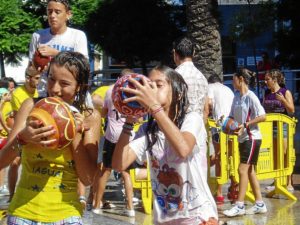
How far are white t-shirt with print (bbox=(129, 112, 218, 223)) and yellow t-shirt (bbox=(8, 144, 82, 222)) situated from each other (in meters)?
0.51

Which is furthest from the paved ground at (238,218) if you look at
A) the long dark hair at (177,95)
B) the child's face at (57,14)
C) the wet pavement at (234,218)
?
the long dark hair at (177,95)

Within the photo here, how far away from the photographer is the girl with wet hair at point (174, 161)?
3852 mm

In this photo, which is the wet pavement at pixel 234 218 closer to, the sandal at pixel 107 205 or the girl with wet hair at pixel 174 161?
the sandal at pixel 107 205

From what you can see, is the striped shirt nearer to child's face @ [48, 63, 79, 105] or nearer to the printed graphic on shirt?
the printed graphic on shirt

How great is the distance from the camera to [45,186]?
3.61 m

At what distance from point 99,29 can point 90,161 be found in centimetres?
2371

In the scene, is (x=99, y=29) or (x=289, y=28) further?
(x=99, y=29)

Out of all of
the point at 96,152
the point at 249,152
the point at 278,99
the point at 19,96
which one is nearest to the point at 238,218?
the point at 249,152

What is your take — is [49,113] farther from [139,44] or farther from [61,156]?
[139,44]

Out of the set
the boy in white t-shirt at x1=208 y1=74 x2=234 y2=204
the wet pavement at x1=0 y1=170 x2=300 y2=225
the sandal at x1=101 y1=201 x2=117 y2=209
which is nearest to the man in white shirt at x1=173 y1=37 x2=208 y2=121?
A: the wet pavement at x1=0 y1=170 x2=300 y2=225

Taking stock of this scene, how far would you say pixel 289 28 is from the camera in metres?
24.1

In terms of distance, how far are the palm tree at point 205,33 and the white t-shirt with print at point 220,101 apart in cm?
392

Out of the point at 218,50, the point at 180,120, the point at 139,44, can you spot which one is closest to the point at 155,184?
the point at 180,120

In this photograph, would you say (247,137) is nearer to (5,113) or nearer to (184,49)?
(184,49)
